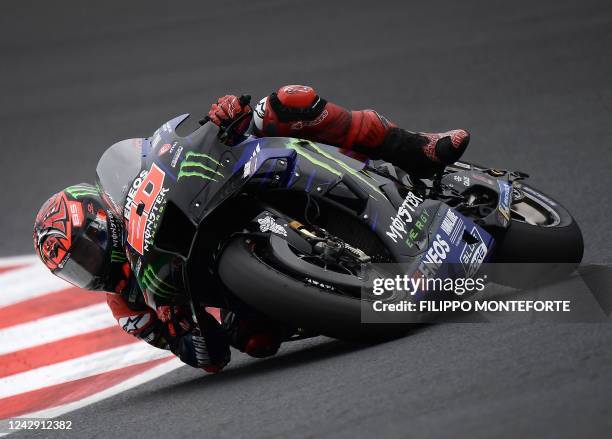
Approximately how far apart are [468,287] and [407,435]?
1.57 m

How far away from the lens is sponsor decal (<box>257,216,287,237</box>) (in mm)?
5082

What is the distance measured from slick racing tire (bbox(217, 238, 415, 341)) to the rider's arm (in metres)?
0.65

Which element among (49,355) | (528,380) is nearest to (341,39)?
(49,355)

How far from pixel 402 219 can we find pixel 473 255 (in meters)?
0.42

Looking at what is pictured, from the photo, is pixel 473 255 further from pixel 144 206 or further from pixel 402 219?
pixel 144 206

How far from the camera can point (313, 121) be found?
544 cm

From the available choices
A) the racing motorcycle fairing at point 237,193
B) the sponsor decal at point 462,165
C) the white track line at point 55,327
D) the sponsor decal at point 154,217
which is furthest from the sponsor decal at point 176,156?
the white track line at point 55,327

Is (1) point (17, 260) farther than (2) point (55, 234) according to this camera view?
Yes

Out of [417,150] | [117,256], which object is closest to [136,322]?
[117,256]

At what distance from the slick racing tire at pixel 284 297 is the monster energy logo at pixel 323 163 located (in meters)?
0.50

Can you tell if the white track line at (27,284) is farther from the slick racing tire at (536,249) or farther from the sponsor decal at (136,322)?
the slick racing tire at (536,249)

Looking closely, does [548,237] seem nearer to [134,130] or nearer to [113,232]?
[113,232]

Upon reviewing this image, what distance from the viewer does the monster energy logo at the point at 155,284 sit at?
5.28m

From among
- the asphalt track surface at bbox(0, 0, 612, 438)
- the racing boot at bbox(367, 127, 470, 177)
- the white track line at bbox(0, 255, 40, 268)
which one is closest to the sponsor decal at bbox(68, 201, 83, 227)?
the asphalt track surface at bbox(0, 0, 612, 438)
